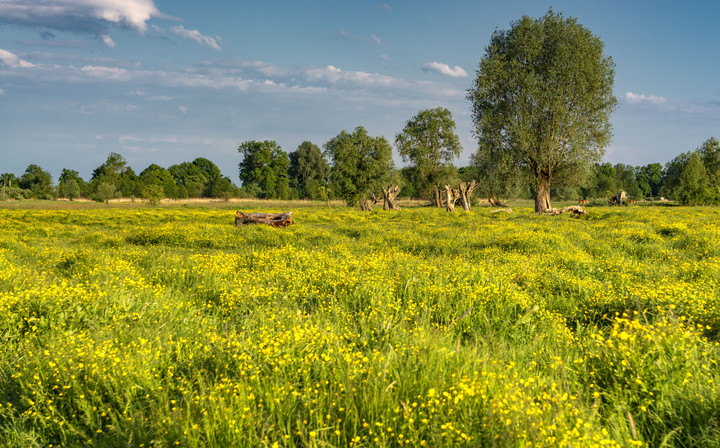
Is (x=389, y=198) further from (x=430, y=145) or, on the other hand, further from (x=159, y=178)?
(x=159, y=178)

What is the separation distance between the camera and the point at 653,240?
14781mm

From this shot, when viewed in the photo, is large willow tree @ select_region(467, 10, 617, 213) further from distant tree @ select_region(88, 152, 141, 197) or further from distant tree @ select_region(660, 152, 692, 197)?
distant tree @ select_region(88, 152, 141, 197)

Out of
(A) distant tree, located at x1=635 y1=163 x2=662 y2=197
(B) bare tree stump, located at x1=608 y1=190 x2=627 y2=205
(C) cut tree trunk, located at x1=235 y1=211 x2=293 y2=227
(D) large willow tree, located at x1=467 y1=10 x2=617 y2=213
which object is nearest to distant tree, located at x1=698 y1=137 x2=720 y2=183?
(B) bare tree stump, located at x1=608 y1=190 x2=627 y2=205

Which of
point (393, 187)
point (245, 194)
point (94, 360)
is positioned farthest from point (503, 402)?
point (245, 194)

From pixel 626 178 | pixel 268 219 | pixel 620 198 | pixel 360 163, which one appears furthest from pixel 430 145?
pixel 626 178

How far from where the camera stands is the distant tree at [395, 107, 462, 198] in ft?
232

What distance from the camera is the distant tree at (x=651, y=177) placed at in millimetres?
147913

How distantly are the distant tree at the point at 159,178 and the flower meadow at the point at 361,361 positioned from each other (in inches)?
3993

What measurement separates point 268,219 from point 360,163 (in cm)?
3863

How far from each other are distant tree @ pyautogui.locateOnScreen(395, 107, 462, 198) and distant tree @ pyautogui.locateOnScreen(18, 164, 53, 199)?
85.6m

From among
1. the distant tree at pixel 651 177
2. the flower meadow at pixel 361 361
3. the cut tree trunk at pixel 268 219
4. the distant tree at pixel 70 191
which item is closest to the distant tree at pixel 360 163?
the cut tree trunk at pixel 268 219

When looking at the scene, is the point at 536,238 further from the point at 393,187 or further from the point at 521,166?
the point at 393,187

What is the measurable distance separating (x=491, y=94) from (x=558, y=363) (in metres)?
37.1

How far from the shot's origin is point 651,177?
160m
